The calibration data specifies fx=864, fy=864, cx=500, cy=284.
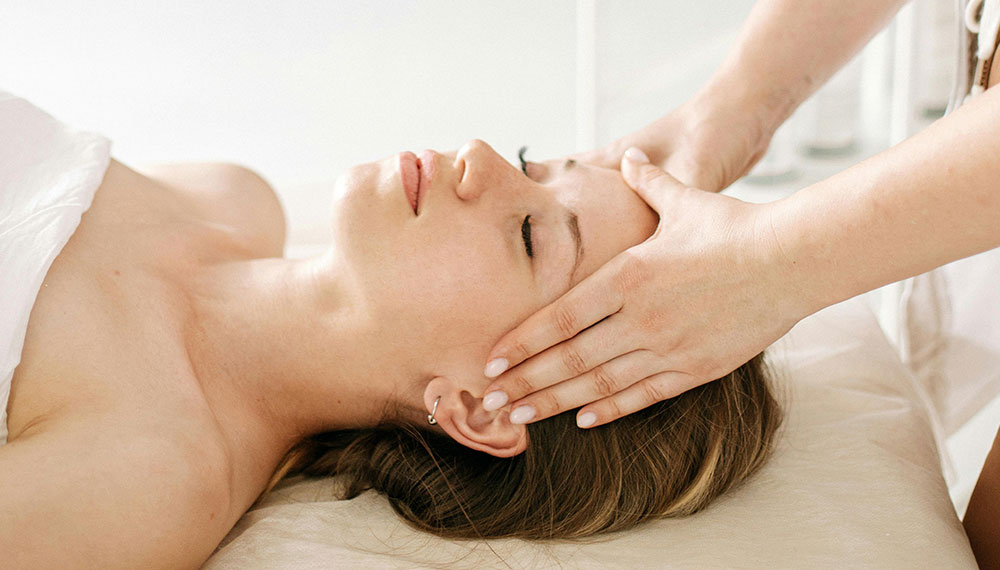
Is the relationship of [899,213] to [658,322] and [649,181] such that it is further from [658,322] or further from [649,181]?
[649,181]

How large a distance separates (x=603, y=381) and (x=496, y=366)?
15 centimetres

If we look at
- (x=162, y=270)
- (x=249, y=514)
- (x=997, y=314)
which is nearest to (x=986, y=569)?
(x=997, y=314)

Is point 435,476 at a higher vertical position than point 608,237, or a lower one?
lower

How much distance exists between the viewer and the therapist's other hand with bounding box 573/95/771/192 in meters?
1.56

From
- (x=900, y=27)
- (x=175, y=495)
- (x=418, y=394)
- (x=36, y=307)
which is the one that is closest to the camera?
(x=175, y=495)

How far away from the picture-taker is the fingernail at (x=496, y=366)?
1200mm

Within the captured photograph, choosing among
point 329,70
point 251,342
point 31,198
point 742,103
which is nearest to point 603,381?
point 251,342

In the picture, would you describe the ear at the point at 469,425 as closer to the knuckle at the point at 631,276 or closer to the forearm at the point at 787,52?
the knuckle at the point at 631,276

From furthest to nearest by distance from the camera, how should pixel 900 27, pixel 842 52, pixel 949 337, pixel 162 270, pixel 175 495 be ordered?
pixel 900 27, pixel 949 337, pixel 842 52, pixel 162 270, pixel 175 495

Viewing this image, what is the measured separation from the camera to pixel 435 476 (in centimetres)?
131

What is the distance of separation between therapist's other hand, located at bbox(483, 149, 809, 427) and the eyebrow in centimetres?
9

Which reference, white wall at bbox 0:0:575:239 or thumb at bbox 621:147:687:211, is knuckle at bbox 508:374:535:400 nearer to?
thumb at bbox 621:147:687:211

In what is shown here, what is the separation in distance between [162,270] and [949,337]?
1476mm

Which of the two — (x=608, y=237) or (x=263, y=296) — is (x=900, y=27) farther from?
(x=263, y=296)
